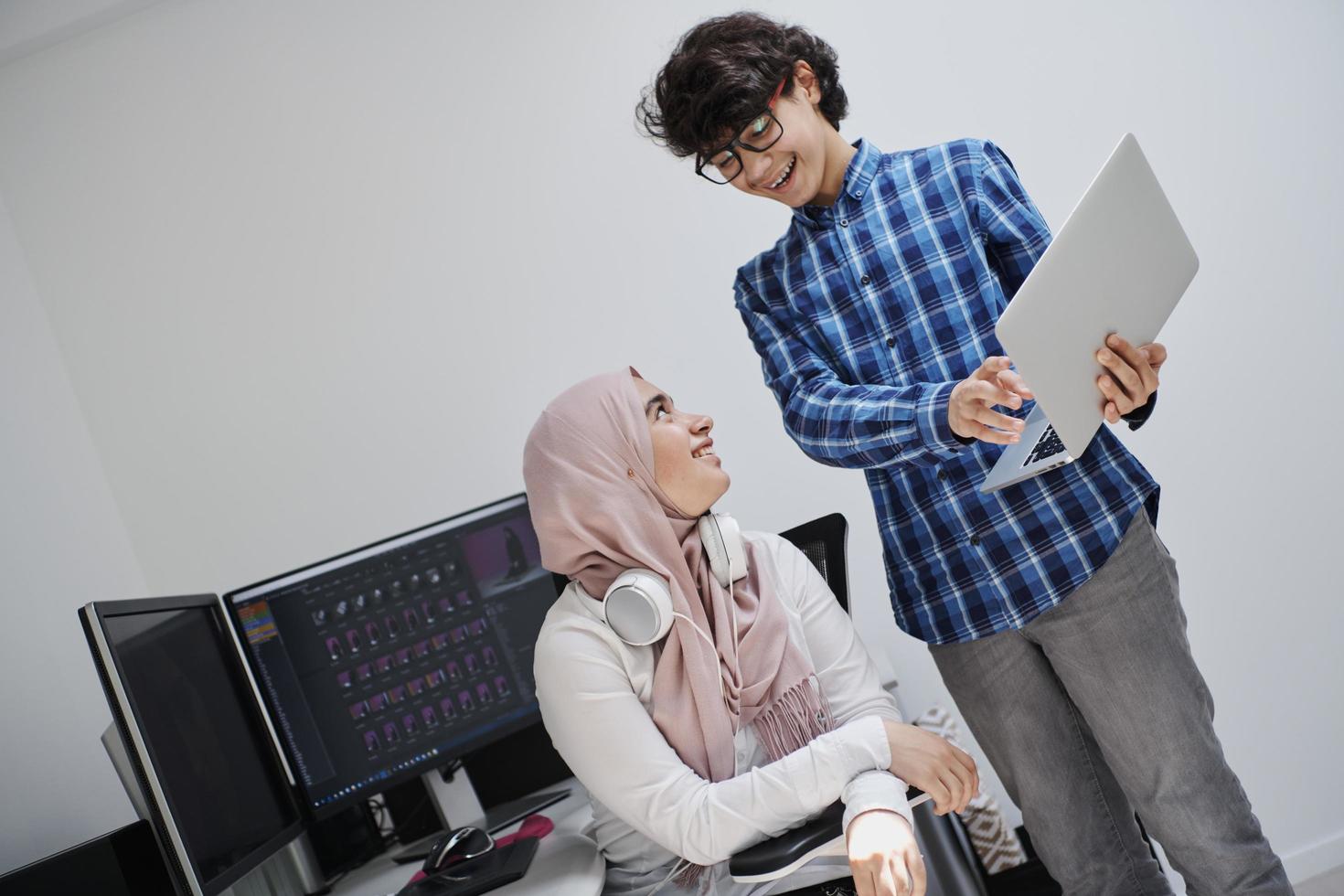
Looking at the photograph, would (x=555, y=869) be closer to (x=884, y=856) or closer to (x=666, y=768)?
(x=666, y=768)

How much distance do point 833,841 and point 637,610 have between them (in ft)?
1.29

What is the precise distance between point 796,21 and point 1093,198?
54.2 inches

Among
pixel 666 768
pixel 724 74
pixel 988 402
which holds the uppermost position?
pixel 724 74

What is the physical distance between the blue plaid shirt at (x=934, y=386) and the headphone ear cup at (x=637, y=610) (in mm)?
332

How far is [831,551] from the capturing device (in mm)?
1854

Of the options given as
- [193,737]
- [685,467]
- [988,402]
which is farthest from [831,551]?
[193,737]

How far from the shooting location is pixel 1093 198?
1224 millimetres

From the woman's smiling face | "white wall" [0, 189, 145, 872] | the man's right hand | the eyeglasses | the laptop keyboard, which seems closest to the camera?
the man's right hand

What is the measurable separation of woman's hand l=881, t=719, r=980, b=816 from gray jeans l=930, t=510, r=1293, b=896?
0.17m

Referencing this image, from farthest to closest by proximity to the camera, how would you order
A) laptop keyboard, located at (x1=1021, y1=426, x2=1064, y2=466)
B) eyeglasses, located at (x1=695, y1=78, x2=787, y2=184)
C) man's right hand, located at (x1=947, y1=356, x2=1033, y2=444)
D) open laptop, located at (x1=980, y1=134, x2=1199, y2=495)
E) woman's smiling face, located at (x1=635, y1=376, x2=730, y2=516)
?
woman's smiling face, located at (x1=635, y1=376, x2=730, y2=516), eyeglasses, located at (x1=695, y1=78, x2=787, y2=184), laptop keyboard, located at (x1=1021, y1=426, x2=1064, y2=466), man's right hand, located at (x1=947, y1=356, x2=1033, y2=444), open laptop, located at (x1=980, y1=134, x2=1199, y2=495)

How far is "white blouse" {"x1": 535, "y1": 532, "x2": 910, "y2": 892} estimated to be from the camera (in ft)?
4.53

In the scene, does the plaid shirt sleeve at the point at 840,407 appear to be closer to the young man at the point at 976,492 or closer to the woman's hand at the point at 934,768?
the young man at the point at 976,492

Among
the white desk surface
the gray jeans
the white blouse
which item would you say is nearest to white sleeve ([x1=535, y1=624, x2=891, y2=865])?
the white blouse

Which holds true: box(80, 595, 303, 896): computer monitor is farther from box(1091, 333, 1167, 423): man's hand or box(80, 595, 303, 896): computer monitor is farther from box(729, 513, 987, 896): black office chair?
box(1091, 333, 1167, 423): man's hand
